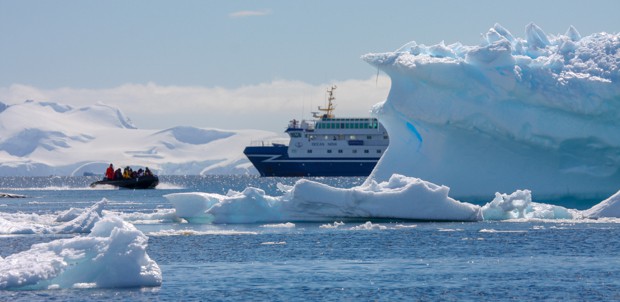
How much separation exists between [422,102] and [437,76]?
4.45 feet

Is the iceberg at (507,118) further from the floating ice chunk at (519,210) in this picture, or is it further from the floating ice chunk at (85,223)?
the floating ice chunk at (85,223)

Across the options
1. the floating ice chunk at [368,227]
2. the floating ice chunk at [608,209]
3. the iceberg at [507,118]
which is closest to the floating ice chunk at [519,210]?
the floating ice chunk at [608,209]

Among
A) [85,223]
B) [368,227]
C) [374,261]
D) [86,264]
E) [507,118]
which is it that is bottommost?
[86,264]

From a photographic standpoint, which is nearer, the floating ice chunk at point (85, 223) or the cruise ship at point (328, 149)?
the floating ice chunk at point (85, 223)

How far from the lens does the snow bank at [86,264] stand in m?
20.0

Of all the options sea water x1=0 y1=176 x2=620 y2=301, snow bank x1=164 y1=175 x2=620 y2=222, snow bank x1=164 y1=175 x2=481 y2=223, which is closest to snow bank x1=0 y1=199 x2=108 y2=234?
sea water x1=0 y1=176 x2=620 y2=301

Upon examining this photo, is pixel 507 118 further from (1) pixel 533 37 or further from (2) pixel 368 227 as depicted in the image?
(2) pixel 368 227

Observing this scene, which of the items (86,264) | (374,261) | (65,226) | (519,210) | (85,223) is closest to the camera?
(86,264)

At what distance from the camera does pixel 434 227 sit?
33844mm

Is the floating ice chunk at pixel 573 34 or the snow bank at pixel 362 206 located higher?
the floating ice chunk at pixel 573 34

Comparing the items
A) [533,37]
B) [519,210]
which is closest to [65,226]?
[519,210]

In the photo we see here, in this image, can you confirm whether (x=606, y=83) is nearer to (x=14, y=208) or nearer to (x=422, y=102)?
(x=422, y=102)

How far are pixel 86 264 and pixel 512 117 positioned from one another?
25.6 m

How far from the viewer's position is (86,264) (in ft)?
67.3
